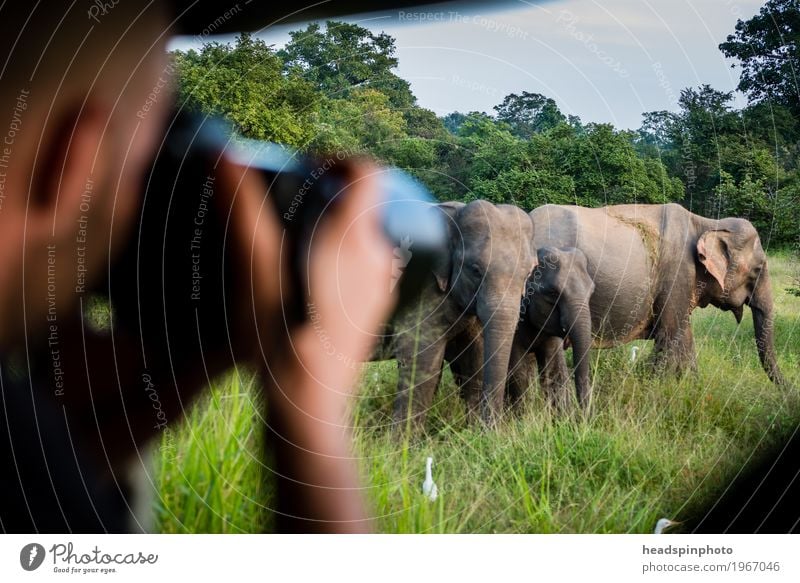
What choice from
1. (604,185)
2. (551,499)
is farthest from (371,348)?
(604,185)

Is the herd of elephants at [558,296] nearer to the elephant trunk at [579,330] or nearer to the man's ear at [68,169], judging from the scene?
the elephant trunk at [579,330]

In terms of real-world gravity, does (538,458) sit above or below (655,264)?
below

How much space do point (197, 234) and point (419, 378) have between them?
92cm

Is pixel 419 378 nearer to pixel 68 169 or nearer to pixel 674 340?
pixel 674 340

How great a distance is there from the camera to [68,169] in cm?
152

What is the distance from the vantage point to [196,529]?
1398mm

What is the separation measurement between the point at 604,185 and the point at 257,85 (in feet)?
2.61

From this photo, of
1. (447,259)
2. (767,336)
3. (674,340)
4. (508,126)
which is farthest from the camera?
(447,259)

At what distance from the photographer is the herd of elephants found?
2299 millimetres

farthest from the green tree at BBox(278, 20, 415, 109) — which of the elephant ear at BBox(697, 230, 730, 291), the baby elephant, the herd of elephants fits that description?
the elephant ear at BBox(697, 230, 730, 291)

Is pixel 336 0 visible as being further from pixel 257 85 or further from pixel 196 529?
pixel 196 529

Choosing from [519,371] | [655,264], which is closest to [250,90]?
[519,371]

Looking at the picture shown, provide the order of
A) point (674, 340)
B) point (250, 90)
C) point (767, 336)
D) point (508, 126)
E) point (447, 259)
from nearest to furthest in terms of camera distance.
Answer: point (250, 90), point (508, 126), point (767, 336), point (674, 340), point (447, 259)

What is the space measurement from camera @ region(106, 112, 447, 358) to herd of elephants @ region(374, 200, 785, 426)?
50 centimetres
